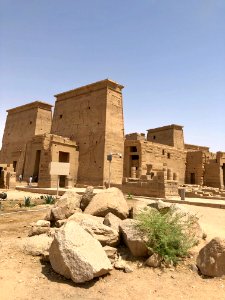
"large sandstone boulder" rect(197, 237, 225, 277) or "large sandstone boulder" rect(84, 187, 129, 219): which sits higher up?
"large sandstone boulder" rect(84, 187, 129, 219)

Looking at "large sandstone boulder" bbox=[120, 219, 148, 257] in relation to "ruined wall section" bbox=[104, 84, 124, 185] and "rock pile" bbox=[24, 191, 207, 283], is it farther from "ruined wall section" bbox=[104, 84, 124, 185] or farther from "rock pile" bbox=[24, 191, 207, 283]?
"ruined wall section" bbox=[104, 84, 124, 185]

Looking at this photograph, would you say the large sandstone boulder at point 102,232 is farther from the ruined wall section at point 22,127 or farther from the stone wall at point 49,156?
the ruined wall section at point 22,127

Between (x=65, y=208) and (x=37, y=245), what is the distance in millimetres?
1727

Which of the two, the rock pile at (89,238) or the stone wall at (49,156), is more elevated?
the stone wall at (49,156)

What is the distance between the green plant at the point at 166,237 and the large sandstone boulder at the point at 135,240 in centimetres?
9

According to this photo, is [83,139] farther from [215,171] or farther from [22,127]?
[215,171]

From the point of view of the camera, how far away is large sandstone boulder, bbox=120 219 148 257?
5.09 metres

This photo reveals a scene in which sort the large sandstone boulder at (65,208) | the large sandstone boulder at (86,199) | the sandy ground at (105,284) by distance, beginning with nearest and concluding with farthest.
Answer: the sandy ground at (105,284) < the large sandstone boulder at (65,208) < the large sandstone boulder at (86,199)

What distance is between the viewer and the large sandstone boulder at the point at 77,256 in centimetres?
392

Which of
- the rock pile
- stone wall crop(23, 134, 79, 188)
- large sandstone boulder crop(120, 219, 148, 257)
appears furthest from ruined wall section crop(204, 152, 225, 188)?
large sandstone boulder crop(120, 219, 148, 257)

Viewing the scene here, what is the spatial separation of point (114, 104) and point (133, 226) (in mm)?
19462

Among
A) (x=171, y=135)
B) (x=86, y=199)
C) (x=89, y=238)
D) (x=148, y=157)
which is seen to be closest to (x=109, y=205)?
(x=86, y=199)

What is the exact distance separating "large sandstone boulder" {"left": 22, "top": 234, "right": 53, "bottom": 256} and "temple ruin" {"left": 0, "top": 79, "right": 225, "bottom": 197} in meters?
11.9

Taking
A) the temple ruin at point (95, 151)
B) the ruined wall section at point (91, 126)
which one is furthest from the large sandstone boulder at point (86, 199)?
the ruined wall section at point (91, 126)
